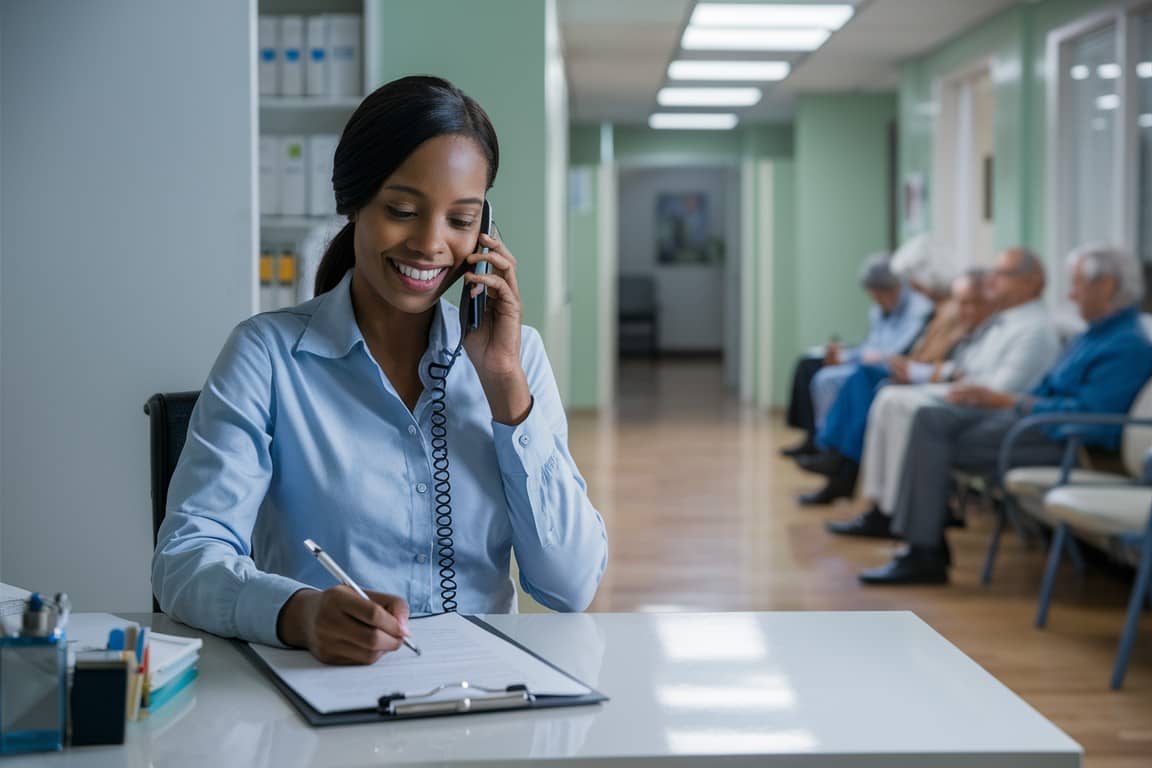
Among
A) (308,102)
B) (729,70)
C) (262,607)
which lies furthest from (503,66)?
(729,70)

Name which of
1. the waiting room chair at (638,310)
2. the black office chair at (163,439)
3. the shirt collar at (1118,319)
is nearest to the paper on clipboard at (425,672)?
the black office chair at (163,439)

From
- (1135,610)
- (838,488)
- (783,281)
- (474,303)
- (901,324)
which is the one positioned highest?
(783,281)

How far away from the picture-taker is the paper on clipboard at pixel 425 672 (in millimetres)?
1219

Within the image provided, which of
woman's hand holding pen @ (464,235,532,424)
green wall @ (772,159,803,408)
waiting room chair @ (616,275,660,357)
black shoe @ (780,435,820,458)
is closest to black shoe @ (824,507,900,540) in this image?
black shoe @ (780,435,820,458)

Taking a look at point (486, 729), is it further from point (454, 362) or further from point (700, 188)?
point (700, 188)

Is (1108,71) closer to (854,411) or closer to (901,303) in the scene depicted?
(901,303)

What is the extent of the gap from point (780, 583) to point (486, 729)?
4.33m

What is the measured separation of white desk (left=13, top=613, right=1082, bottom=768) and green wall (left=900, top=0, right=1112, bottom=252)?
618cm

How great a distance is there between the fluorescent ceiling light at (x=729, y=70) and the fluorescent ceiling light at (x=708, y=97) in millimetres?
689

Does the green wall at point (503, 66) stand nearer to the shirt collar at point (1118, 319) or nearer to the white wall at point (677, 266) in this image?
the shirt collar at point (1118, 319)

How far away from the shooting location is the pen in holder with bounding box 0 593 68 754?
42.9 inches

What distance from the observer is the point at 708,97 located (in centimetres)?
1130

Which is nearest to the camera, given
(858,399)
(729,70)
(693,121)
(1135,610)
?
(1135,610)

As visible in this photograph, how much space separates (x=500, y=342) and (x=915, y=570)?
4.11 m
